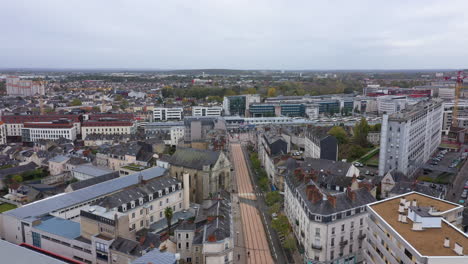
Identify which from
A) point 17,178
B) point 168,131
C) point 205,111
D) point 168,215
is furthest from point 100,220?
point 205,111

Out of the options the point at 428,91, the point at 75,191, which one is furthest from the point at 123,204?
the point at 428,91

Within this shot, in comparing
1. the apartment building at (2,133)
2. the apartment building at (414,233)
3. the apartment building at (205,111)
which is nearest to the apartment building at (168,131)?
the apartment building at (205,111)

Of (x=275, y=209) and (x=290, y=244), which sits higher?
(x=275, y=209)

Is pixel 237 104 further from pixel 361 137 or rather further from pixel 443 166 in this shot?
pixel 443 166

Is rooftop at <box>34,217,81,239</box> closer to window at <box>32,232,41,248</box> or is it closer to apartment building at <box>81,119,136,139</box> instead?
window at <box>32,232,41,248</box>

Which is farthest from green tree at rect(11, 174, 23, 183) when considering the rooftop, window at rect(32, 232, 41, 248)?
window at rect(32, 232, 41, 248)

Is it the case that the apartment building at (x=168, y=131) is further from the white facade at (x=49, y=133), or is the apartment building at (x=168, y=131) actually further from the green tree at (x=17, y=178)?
the green tree at (x=17, y=178)
